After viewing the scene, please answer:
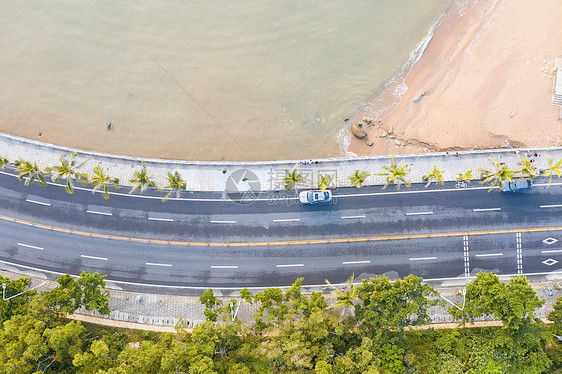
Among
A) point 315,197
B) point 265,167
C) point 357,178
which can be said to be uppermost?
point 265,167

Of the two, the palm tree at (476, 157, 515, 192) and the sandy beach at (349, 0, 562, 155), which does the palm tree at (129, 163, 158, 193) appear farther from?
the palm tree at (476, 157, 515, 192)

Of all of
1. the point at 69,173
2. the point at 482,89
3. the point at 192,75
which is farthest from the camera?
the point at 192,75

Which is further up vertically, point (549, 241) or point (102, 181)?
point (102, 181)

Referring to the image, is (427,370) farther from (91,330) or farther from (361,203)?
(91,330)

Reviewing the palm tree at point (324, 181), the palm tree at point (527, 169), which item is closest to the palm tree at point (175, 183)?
the palm tree at point (324, 181)

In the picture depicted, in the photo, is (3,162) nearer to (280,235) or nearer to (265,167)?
(265,167)

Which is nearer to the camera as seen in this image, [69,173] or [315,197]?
[69,173]

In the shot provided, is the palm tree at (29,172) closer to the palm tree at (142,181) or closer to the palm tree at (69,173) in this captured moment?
the palm tree at (69,173)

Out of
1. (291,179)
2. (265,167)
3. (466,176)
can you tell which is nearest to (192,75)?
(265,167)
